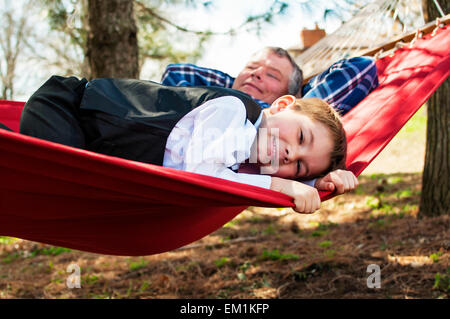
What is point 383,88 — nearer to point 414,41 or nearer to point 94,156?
point 414,41

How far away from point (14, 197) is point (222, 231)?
2598 mm

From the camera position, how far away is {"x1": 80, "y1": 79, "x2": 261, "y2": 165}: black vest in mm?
1366

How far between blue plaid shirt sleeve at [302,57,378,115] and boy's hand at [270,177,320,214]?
848 millimetres

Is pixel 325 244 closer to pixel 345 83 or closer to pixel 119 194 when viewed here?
pixel 345 83

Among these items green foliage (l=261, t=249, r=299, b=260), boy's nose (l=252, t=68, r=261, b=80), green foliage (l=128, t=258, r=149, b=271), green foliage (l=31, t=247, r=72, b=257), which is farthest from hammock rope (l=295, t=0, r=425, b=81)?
green foliage (l=31, t=247, r=72, b=257)

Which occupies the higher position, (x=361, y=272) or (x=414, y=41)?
(x=414, y=41)

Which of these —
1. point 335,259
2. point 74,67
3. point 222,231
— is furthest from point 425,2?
point 74,67

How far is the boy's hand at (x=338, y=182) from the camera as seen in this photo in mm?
1361

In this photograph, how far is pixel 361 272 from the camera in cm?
247

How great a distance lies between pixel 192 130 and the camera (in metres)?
1.40

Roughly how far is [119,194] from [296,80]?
4.18 ft

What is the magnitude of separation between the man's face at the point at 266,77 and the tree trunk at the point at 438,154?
1483 mm

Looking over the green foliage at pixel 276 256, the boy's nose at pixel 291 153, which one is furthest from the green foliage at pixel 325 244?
the boy's nose at pixel 291 153
